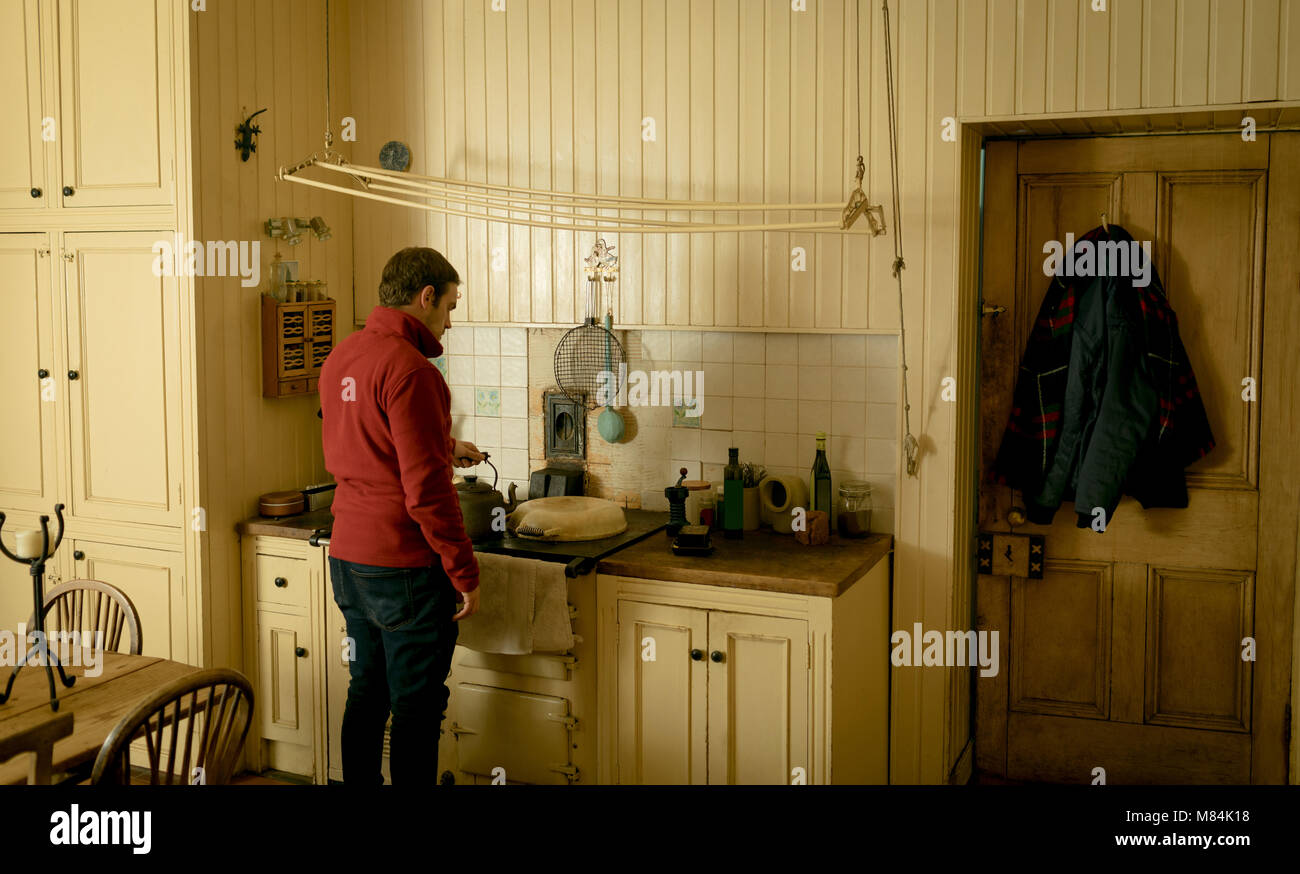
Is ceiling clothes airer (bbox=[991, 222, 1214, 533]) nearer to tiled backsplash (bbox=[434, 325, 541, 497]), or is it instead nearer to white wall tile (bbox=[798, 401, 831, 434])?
white wall tile (bbox=[798, 401, 831, 434])

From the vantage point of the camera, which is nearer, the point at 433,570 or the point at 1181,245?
the point at 433,570

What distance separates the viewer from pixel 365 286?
4.11m

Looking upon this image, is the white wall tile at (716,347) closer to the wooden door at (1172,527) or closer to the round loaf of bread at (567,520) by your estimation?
the round loaf of bread at (567,520)

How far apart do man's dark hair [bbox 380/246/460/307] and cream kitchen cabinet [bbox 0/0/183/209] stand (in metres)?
1.03

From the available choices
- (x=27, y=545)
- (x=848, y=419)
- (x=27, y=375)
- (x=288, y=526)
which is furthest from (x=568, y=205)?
(x=27, y=375)

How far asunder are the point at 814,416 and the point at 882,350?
297mm

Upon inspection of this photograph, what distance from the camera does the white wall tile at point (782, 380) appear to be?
3574 millimetres

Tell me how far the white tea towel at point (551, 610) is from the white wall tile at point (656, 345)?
936 mm

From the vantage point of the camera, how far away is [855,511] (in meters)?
3.39

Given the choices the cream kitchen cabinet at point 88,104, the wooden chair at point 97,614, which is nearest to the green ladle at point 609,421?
the cream kitchen cabinet at point 88,104

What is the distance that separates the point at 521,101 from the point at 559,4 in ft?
1.08
